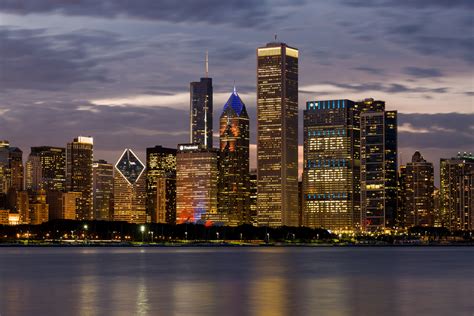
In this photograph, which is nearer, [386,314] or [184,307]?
[386,314]

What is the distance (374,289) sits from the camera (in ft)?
276

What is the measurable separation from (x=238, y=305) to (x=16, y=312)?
1496 cm

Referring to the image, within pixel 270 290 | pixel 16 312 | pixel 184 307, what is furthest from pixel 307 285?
pixel 16 312

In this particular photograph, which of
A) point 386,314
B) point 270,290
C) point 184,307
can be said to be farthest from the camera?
point 270,290

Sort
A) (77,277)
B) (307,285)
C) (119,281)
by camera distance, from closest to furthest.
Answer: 1. (307,285)
2. (119,281)
3. (77,277)

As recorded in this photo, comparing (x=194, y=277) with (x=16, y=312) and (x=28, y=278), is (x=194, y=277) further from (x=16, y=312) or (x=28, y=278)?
(x=16, y=312)

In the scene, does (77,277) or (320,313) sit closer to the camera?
(320,313)

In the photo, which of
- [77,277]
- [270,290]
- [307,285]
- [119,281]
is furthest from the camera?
[77,277]

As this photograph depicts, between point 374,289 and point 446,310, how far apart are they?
20.6m

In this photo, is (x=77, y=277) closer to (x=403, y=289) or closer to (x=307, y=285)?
(x=307, y=285)

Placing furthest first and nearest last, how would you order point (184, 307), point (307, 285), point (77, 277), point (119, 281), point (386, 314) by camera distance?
point (77, 277) < point (119, 281) < point (307, 285) < point (184, 307) < point (386, 314)

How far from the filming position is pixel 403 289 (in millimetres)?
84500

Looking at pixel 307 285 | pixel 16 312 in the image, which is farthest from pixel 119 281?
pixel 16 312

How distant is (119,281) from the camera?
95438 mm
